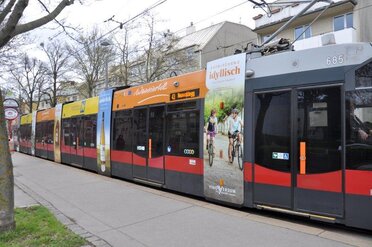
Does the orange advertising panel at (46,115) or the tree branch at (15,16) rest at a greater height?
the tree branch at (15,16)

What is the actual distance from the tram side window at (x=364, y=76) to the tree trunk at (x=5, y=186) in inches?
221

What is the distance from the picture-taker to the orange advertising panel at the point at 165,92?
9.01 meters

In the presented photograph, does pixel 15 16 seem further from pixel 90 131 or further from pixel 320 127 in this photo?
pixel 90 131

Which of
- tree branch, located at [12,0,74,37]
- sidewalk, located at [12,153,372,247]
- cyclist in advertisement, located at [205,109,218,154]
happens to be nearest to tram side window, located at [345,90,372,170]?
sidewalk, located at [12,153,372,247]

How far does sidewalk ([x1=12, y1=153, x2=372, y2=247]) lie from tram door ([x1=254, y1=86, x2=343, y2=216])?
47 cm

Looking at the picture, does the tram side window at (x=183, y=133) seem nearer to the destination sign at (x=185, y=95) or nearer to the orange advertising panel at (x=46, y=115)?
the destination sign at (x=185, y=95)

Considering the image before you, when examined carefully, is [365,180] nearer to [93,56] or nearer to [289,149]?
[289,149]

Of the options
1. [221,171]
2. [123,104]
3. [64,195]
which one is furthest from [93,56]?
[221,171]

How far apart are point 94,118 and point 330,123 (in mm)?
11104

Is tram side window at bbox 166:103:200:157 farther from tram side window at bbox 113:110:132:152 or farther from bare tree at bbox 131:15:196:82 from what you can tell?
bare tree at bbox 131:15:196:82

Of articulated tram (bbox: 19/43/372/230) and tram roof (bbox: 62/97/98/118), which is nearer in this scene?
articulated tram (bbox: 19/43/372/230)

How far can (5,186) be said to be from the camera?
6.18 meters

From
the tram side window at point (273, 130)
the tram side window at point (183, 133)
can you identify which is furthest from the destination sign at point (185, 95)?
the tram side window at point (273, 130)

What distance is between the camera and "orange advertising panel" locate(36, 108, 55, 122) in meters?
22.7
